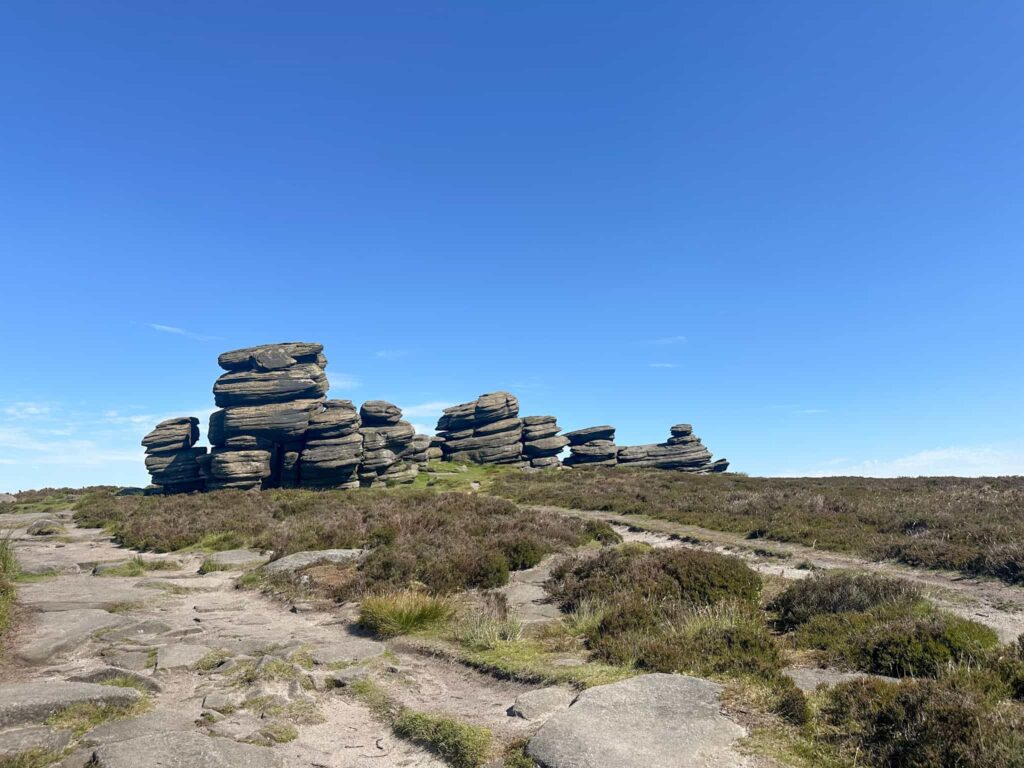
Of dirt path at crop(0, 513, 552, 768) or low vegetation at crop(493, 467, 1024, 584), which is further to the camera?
low vegetation at crop(493, 467, 1024, 584)

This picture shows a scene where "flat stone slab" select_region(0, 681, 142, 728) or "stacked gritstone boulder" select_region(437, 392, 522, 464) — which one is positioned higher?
"stacked gritstone boulder" select_region(437, 392, 522, 464)

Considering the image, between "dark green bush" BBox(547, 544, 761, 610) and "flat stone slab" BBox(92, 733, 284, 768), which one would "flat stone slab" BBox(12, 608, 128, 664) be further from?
"dark green bush" BBox(547, 544, 761, 610)

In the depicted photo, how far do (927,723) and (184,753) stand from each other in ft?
24.9

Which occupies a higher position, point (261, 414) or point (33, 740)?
point (261, 414)

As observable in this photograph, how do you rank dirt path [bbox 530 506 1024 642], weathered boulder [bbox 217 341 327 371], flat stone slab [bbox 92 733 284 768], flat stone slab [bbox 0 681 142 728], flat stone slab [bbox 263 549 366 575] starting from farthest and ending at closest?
weathered boulder [bbox 217 341 327 371] < flat stone slab [bbox 263 549 366 575] < dirt path [bbox 530 506 1024 642] < flat stone slab [bbox 0 681 142 728] < flat stone slab [bbox 92 733 284 768]

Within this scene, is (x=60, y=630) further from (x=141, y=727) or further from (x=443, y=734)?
(x=443, y=734)

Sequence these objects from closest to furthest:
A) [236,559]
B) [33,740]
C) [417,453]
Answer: [33,740], [236,559], [417,453]

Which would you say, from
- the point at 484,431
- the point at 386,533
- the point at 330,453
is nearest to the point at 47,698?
the point at 386,533

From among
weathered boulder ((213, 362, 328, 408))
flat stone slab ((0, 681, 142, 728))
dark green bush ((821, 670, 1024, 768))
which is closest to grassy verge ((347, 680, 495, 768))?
flat stone slab ((0, 681, 142, 728))

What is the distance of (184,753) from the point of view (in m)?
5.86

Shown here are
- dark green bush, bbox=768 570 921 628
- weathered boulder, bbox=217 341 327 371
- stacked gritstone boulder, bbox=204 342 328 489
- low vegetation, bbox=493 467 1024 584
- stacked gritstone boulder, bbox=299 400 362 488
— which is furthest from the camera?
weathered boulder, bbox=217 341 327 371

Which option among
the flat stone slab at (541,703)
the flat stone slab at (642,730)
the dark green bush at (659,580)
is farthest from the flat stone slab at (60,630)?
the dark green bush at (659,580)

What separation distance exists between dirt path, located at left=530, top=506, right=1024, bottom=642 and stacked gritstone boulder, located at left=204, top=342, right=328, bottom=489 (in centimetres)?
4101

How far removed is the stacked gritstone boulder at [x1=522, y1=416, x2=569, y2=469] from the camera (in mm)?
77312
